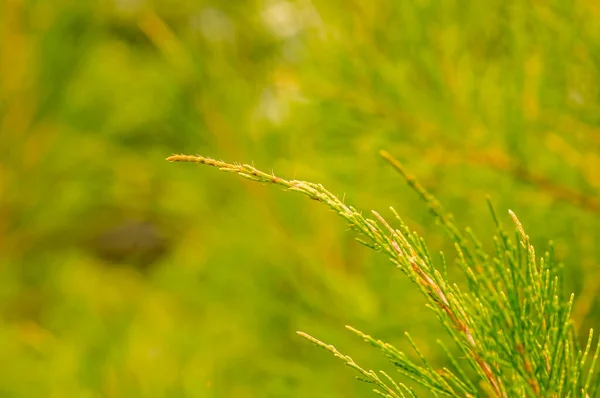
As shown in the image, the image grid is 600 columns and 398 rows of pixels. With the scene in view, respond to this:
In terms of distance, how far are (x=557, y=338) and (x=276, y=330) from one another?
721 mm

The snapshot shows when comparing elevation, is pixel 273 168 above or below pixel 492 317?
below

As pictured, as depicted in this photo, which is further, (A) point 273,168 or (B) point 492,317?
(A) point 273,168

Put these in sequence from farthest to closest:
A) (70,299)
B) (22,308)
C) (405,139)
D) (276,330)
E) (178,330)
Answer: (22,308) < (70,299) < (178,330) < (276,330) < (405,139)

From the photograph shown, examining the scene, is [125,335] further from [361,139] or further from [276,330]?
[361,139]

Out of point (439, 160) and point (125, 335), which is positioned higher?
point (439, 160)

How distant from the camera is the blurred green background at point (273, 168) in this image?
A: 0.64 metres

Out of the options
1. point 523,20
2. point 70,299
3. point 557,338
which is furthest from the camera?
point 70,299

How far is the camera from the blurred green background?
64 cm

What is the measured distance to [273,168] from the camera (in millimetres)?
1020

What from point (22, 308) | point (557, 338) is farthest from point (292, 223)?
point (22, 308)

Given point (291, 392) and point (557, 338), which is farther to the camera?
point (291, 392)

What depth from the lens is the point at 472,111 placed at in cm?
68

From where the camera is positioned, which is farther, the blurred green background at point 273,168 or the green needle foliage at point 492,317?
the blurred green background at point 273,168

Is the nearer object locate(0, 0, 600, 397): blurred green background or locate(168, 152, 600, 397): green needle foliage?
locate(168, 152, 600, 397): green needle foliage
